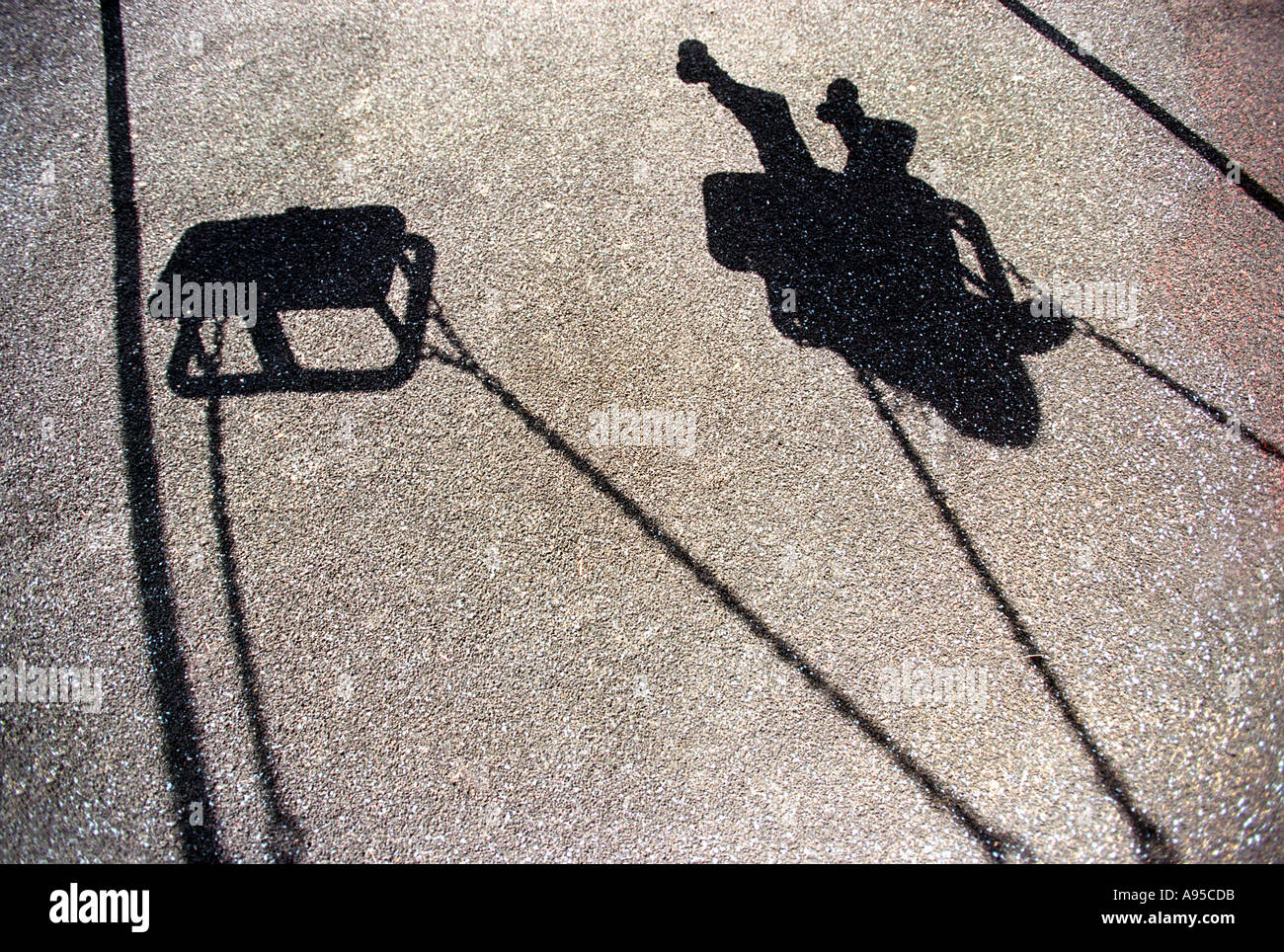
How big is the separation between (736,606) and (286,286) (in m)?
3.87

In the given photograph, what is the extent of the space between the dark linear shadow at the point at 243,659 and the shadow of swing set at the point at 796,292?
0.05 ft

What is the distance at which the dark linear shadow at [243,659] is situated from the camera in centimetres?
377

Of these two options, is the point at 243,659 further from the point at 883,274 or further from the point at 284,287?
the point at 883,274

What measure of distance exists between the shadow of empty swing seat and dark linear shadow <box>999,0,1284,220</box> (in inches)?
223

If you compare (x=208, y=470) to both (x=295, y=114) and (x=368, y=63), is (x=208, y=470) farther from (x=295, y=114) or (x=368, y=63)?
(x=368, y=63)

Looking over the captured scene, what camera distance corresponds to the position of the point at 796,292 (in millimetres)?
5164

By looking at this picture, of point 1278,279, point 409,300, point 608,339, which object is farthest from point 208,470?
point 1278,279

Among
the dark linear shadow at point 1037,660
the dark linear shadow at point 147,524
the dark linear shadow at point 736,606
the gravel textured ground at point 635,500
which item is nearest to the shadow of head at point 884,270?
the gravel textured ground at point 635,500

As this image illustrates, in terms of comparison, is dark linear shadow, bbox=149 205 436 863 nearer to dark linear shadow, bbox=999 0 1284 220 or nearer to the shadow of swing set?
the shadow of swing set

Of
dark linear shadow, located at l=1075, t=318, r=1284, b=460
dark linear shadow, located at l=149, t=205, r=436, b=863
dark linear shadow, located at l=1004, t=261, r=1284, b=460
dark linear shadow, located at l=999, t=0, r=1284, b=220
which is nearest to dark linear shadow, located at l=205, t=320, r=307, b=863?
dark linear shadow, located at l=149, t=205, r=436, b=863

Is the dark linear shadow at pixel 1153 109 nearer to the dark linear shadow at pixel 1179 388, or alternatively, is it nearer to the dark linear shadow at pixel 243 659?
the dark linear shadow at pixel 1179 388

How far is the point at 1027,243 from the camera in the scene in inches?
210
